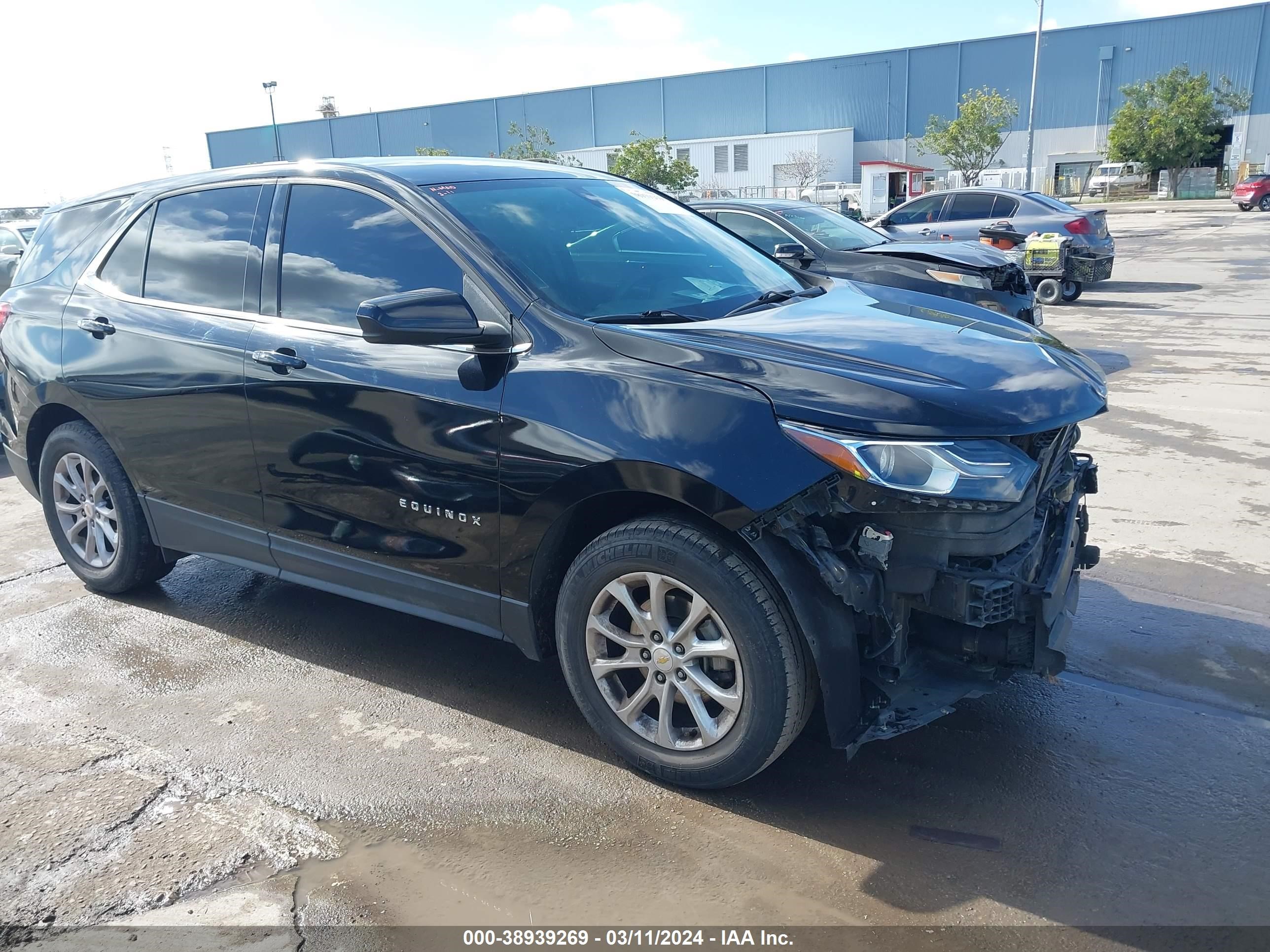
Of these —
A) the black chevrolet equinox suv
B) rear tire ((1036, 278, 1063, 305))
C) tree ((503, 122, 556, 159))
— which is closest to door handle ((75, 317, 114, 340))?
the black chevrolet equinox suv

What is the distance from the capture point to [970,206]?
16812 mm

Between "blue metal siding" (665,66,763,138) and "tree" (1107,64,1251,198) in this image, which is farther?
"blue metal siding" (665,66,763,138)

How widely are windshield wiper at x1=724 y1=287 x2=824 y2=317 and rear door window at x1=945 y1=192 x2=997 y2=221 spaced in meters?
13.6

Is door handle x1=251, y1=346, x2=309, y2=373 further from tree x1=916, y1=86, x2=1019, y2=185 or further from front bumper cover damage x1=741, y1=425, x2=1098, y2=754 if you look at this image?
tree x1=916, y1=86, x2=1019, y2=185

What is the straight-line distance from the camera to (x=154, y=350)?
→ 427 cm

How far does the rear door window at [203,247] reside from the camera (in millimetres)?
4094

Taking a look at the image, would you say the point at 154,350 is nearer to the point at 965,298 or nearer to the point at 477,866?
the point at 477,866

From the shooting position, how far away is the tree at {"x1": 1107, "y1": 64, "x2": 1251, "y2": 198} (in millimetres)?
52844

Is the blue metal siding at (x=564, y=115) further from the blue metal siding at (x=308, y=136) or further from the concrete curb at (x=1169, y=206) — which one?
the concrete curb at (x=1169, y=206)

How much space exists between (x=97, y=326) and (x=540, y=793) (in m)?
2.92

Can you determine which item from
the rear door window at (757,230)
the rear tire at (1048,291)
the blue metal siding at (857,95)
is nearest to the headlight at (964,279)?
the rear door window at (757,230)

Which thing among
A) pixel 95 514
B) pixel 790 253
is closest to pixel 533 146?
pixel 790 253

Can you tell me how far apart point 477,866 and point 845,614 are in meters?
1.25

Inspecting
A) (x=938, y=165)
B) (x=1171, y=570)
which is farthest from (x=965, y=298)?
(x=938, y=165)
